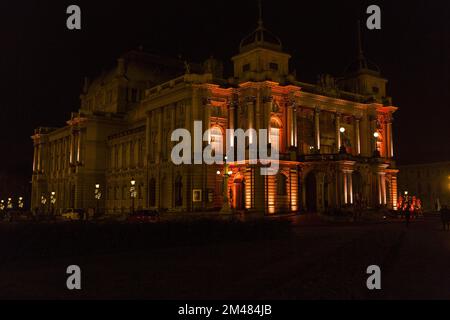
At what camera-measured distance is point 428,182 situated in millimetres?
118500

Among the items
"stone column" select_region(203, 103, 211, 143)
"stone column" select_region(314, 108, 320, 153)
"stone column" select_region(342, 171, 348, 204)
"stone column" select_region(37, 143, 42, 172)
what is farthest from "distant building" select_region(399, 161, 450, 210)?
"stone column" select_region(37, 143, 42, 172)

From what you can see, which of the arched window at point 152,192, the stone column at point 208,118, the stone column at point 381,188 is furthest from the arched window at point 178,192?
the stone column at point 381,188

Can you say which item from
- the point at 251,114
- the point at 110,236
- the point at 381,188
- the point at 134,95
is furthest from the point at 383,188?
the point at 110,236

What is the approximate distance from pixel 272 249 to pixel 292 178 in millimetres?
44130

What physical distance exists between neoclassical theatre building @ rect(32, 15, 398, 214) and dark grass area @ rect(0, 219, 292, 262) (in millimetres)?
27016

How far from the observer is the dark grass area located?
68.8 ft

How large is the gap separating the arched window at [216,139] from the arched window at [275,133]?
7195 millimetres

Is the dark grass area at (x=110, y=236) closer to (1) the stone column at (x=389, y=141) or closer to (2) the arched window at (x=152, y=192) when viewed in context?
(2) the arched window at (x=152, y=192)

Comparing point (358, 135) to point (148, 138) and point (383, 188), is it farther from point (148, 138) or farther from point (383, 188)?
point (148, 138)

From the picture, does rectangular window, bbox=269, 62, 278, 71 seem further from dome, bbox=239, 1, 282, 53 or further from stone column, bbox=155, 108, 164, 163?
stone column, bbox=155, 108, 164, 163

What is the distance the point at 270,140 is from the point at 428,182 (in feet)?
217

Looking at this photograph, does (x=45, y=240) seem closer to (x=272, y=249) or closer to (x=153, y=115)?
(x=272, y=249)

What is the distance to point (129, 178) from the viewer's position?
86.1 m

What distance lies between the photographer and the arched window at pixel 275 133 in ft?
226
